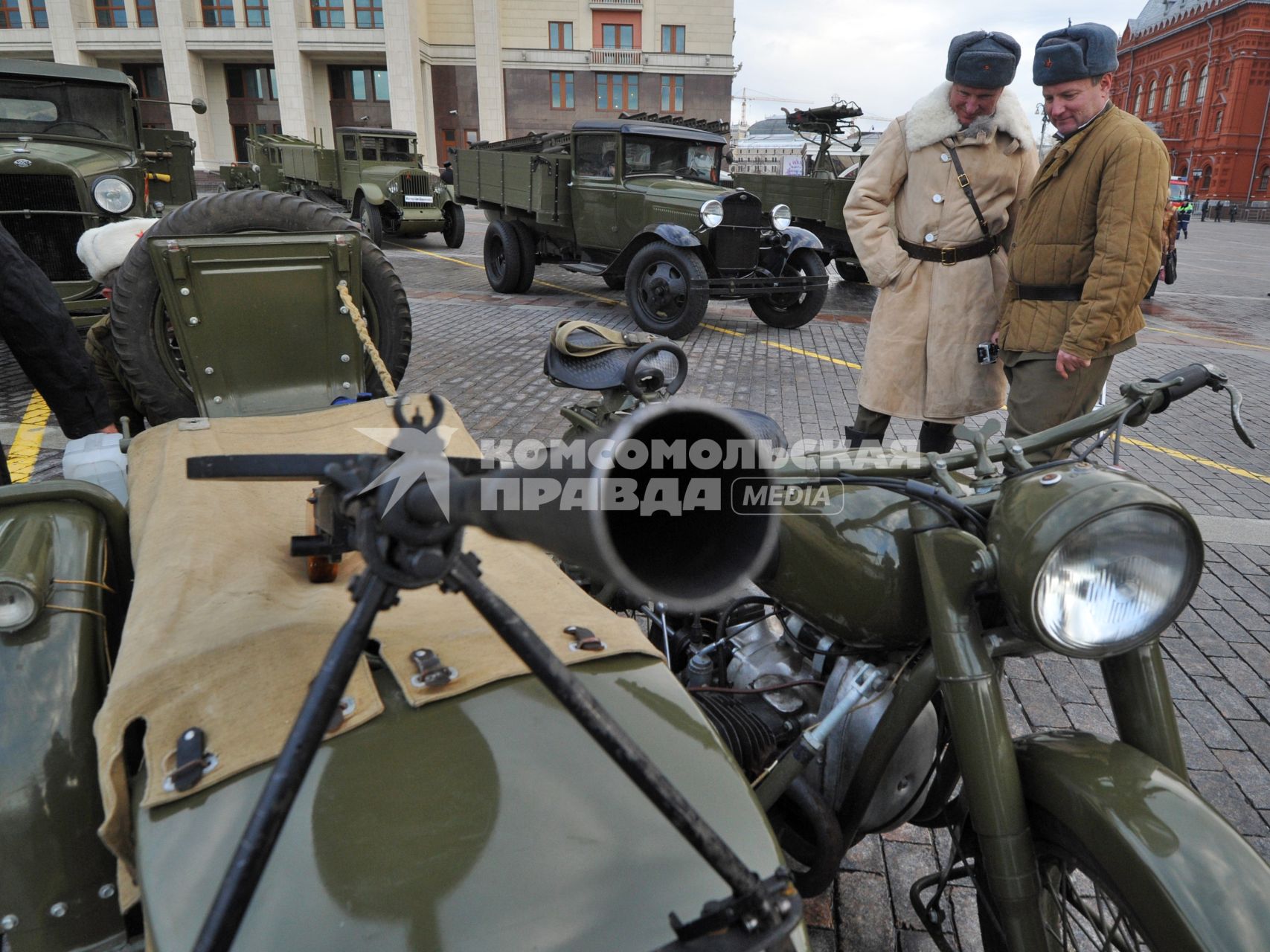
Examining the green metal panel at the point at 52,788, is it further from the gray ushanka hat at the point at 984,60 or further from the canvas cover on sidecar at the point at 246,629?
the gray ushanka hat at the point at 984,60

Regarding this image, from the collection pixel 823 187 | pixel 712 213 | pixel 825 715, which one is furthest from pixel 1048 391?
pixel 823 187

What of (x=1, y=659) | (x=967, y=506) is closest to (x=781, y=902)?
(x=967, y=506)

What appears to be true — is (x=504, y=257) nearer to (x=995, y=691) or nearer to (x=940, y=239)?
(x=940, y=239)

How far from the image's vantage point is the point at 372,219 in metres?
16.9

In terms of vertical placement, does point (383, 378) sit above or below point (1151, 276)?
below

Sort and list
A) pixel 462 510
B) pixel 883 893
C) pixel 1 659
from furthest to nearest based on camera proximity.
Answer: pixel 883 893, pixel 1 659, pixel 462 510

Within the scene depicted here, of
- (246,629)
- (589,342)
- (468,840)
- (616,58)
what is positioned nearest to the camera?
(468,840)

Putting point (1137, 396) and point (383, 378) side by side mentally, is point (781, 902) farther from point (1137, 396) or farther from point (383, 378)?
point (383, 378)

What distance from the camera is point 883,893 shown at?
2.14 metres

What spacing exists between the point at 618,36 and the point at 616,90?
3.83 meters

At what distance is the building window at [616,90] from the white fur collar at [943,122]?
45.8 m

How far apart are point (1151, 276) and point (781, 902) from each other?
A: 2747 millimetres

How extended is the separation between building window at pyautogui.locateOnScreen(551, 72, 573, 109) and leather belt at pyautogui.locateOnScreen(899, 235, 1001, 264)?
151 ft

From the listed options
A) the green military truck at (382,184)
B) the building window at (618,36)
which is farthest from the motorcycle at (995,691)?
the building window at (618,36)
